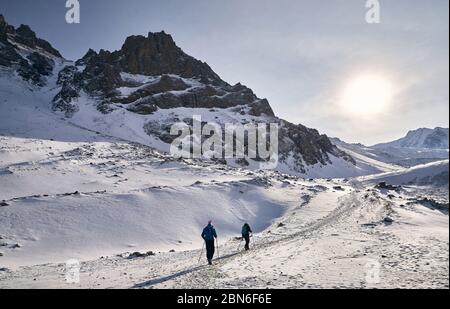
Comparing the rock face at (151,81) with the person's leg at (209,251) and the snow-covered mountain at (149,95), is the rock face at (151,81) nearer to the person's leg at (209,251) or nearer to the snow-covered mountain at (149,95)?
the snow-covered mountain at (149,95)

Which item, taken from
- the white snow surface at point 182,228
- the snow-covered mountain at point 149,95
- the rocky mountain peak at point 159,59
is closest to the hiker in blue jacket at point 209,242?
the white snow surface at point 182,228

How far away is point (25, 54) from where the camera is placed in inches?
5177

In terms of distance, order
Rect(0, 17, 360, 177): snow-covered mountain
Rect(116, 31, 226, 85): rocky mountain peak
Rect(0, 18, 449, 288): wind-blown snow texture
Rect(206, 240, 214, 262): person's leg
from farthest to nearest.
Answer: Rect(116, 31, 226, 85): rocky mountain peak, Rect(0, 17, 360, 177): snow-covered mountain, Rect(206, 240, 214, 262): person's leg, Rect(0, 18, 449, 288): wind-blown snow texture

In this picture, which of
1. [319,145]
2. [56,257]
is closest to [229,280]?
[56,257]

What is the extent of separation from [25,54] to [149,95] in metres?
54.7

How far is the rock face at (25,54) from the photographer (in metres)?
114

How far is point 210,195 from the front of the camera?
38.8 m

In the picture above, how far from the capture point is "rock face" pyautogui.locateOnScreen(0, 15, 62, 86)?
374 feet

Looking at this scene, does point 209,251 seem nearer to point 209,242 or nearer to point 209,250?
point 209,250

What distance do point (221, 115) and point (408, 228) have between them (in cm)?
9950

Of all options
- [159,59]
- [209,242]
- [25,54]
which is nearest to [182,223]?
[209,242]

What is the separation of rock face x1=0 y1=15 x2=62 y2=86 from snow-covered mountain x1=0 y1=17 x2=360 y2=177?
294 mm

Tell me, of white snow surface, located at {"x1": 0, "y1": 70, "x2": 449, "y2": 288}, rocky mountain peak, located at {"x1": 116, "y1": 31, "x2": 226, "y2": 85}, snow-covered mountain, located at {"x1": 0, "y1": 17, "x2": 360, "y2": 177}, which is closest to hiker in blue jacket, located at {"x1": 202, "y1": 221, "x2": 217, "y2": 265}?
white snow surface, located at {"x1": 0, "y1": 70, "x2": 449, "y2": 288}

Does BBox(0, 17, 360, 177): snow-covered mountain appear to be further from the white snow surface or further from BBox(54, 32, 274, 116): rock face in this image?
the white snow surface
